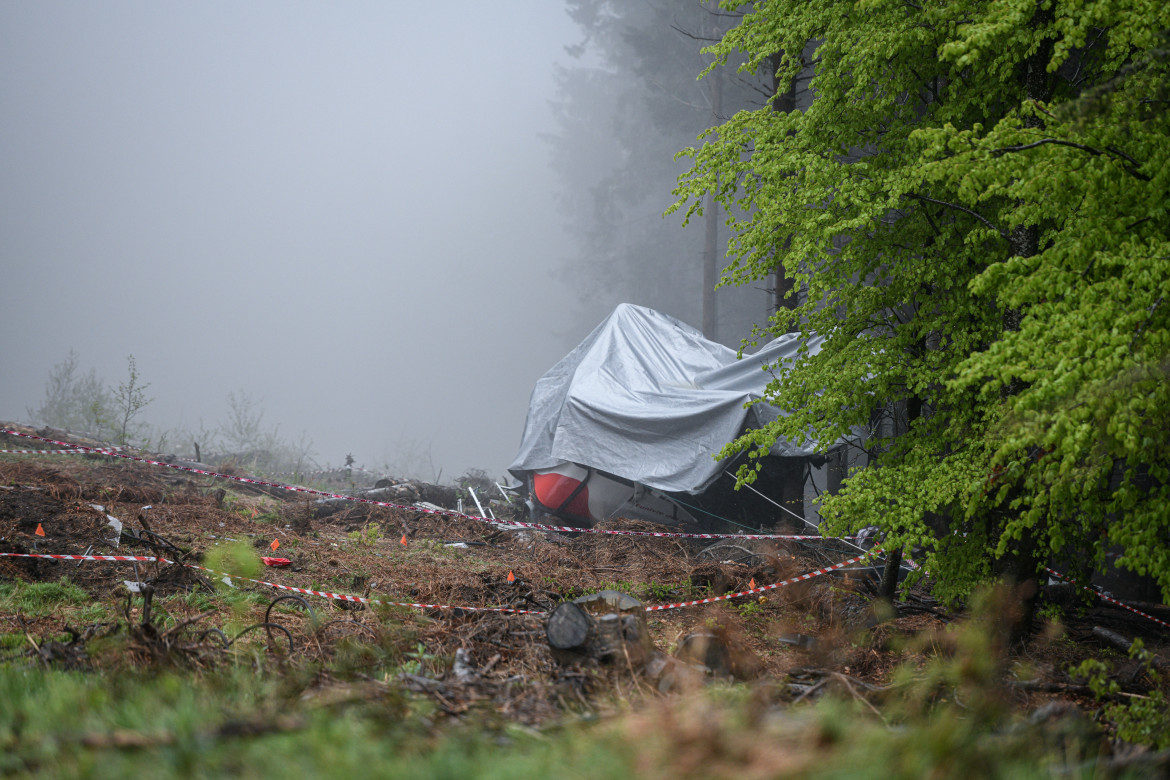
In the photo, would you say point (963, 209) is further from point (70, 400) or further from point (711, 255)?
point (70, 400)

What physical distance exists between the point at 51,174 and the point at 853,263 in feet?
617

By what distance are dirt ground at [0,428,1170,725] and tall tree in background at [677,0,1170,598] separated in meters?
0.94

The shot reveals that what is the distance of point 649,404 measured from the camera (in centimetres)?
1067

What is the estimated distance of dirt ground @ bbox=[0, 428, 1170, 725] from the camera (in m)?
3.43

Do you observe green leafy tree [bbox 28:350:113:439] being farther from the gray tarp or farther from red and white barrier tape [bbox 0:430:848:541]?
the gray tarp

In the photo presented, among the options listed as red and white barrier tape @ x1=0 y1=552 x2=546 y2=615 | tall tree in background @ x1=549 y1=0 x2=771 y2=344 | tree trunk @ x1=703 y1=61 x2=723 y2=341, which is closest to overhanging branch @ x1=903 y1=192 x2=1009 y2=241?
red and white barrier tape @ x1=0 y1=552 x2=546 y2=615

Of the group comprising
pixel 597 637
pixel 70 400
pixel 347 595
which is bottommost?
pixel 347 595

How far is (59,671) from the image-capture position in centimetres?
285

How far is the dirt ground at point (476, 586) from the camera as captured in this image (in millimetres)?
3426

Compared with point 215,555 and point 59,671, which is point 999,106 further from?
point 59,671

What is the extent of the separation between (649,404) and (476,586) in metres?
5.26

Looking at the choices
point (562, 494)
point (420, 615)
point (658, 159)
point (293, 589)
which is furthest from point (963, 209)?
point (658, 159)

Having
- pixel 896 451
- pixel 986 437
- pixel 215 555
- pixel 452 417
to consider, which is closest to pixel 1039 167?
pixel 986 437

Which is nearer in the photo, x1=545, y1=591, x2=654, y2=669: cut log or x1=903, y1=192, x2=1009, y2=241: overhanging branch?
x1=545, y1=591, x2=654, y2=669: cut log
